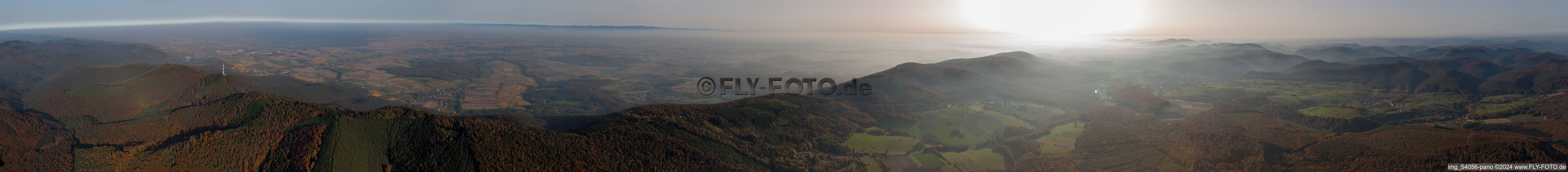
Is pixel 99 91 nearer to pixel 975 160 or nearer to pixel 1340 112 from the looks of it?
pixel 975 160

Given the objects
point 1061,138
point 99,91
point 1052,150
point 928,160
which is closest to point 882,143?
point 928,160

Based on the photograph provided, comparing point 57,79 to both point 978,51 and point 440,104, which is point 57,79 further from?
point 978,51

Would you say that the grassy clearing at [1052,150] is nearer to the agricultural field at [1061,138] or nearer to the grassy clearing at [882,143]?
the agricultural field at [1061,138]

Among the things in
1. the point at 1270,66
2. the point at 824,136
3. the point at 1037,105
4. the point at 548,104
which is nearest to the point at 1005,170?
the point at 824,136

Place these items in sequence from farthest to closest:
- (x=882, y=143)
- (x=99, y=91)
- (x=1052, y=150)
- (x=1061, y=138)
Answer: (x=99, y=91) → (x=1061, y=138) → (x=882, y=143) → (x=1052, y=150)

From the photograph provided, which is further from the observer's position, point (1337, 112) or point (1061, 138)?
point (1337, 112)

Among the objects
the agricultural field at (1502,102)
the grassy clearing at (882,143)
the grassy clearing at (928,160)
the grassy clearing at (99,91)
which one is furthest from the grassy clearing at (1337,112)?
the grassy clearing at (99,91)

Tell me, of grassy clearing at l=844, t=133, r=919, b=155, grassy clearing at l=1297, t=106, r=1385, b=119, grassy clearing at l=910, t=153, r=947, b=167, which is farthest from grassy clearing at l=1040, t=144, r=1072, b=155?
grassy clearing at l=1297, t=106, r=1385, b=119

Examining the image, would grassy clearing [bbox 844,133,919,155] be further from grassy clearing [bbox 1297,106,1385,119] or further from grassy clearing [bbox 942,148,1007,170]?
grassy clearing [bbox 1297,106,1385,119]
